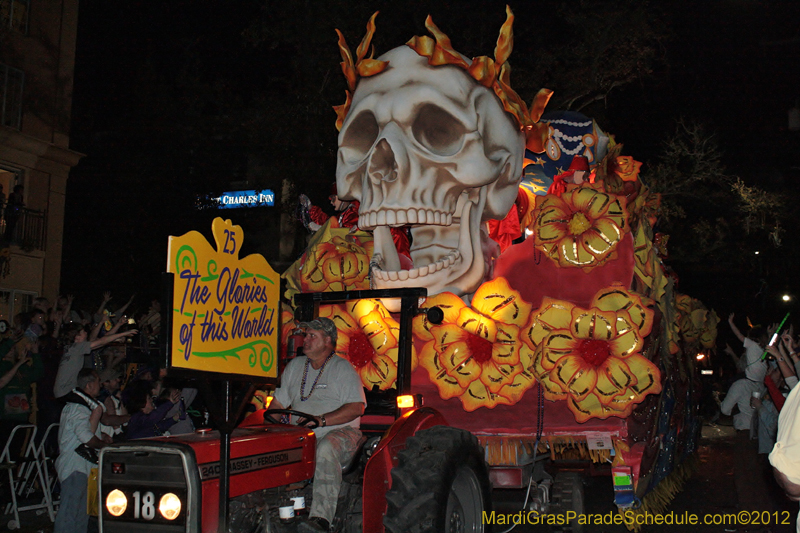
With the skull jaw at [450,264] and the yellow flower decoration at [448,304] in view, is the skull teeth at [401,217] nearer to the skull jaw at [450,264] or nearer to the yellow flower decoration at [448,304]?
the skull jaw at [450,264]

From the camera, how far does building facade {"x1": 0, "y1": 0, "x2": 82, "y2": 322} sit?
1825 cm

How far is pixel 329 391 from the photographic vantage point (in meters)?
5.04

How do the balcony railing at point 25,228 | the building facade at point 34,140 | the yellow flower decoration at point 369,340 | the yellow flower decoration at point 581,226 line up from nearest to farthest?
the yellow flower decoration at point 581,226 → the yellow flower decoration at point 369,340 → the balcony railing at point 25,228 → the building facade at point 34,140

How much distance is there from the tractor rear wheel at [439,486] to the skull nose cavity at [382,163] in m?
2.27

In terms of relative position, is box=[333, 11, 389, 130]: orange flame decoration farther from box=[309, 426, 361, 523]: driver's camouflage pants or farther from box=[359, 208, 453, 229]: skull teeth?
box=[309, 426, 361, 523]: driver's camouflage pants

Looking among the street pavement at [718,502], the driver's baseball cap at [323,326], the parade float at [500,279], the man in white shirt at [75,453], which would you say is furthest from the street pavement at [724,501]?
the man in white shirt at [75,453]

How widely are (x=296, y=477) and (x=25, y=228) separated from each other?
1640 cm

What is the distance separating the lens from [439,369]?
5.94 m

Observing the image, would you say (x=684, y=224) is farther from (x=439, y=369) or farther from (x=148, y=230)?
(x=439, y=369)

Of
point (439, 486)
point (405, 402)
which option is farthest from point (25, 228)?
point (439, 486)

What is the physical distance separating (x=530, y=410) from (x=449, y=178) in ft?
6.16

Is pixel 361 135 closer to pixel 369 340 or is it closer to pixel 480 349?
pixel 369 340

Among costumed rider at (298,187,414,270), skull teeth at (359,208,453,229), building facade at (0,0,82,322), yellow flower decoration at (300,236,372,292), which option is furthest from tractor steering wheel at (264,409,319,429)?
building facade at (0,0,82,322)

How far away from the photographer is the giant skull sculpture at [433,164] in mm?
6094
